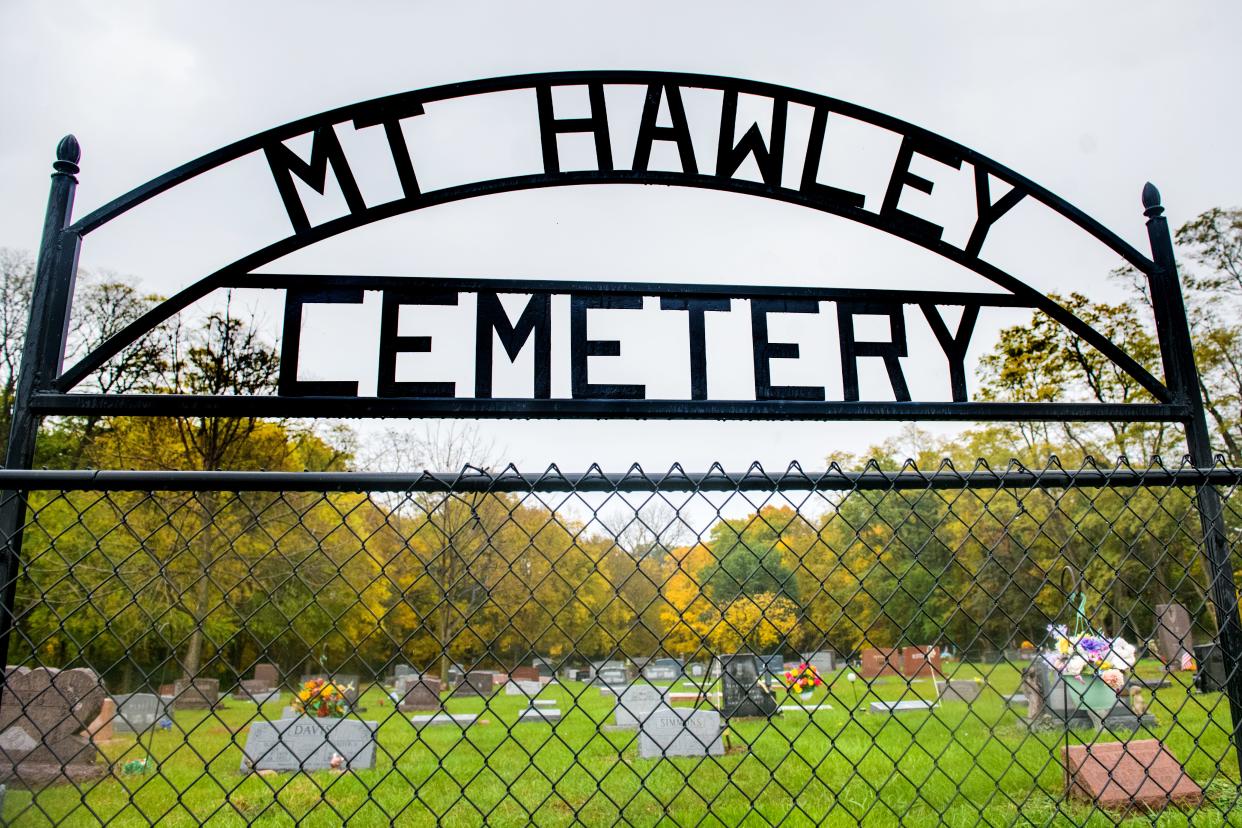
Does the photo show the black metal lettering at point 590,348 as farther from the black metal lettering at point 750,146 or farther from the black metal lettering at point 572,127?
the black metal lettering at point 750,146

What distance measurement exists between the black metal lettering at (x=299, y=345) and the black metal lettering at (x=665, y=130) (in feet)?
4.38

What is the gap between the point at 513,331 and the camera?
3.01m

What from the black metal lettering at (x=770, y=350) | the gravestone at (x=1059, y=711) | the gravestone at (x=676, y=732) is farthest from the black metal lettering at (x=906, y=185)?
the gravestone at (x=1059, y=711)

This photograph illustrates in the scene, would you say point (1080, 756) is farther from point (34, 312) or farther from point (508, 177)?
point (34, 312)

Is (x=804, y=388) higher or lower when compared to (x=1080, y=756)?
higher

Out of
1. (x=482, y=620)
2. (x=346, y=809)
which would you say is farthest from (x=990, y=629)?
(x=346, y=809)

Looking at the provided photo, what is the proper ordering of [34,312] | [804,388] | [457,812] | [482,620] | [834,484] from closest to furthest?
[834,484], [34,312], [804,388], [457,812], [482,620]

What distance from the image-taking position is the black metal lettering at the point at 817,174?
3.34m

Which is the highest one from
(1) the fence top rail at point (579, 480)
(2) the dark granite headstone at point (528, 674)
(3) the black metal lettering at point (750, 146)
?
(3) the black metal lettering at point (750, 146)

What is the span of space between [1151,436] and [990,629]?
38.8ft

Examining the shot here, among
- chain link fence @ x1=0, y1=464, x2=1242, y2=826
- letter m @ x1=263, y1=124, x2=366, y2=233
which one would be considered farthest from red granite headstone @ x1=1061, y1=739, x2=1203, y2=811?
letter m @ x1=263, y1=124, x2=366, y2=233

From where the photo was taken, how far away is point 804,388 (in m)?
3.02

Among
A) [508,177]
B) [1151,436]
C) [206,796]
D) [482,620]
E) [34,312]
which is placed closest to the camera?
[34,312]

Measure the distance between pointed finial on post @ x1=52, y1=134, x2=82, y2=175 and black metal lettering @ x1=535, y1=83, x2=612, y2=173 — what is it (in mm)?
1709
